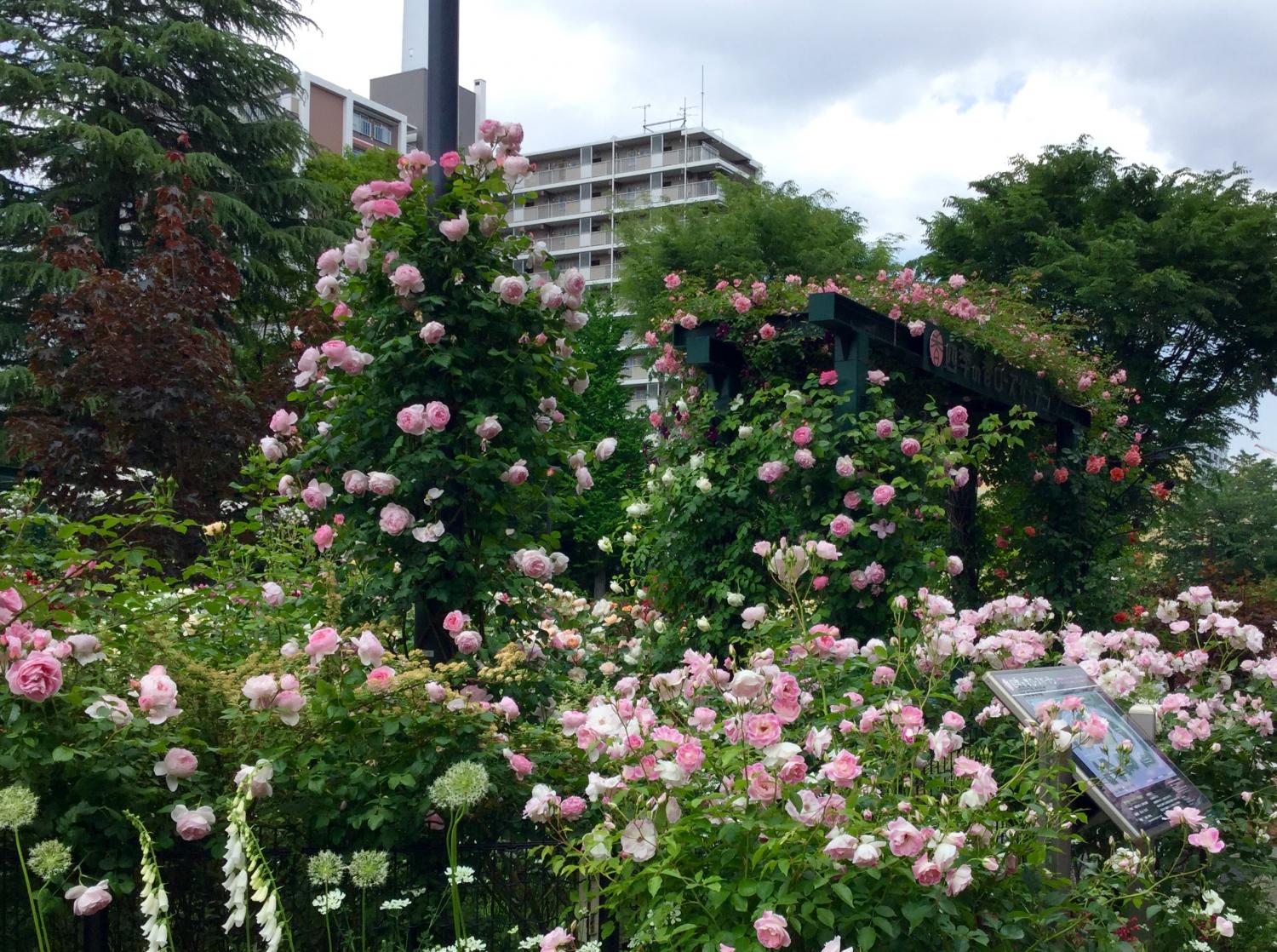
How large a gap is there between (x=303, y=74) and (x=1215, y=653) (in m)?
49.2

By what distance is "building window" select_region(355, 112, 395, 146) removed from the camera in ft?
182

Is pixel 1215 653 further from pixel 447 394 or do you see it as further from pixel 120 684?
pixel 120 684

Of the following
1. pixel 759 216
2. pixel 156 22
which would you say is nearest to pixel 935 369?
pixel 156 22

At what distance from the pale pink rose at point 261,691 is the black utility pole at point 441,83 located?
78.3 inches

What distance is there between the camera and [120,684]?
3336mm

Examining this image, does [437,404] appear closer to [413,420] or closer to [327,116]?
[413,420]

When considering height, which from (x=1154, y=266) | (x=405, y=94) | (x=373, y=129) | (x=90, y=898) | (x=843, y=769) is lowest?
(x=90, y=898)

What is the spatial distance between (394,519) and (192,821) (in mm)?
1306

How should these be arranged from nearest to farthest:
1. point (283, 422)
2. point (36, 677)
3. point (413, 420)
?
point (36, 677) < point (413, 420) < point (283, 422)

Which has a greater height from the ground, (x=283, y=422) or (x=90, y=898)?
(x=283, y=422)

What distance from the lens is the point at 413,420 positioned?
3.87 metres

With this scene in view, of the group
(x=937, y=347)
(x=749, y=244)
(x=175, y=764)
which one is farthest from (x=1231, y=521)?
(x=175, y=764)

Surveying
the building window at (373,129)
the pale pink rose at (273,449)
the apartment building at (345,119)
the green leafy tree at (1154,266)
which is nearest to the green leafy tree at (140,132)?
the green leafy tree at (1154,266)

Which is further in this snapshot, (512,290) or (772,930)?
(512,290)
